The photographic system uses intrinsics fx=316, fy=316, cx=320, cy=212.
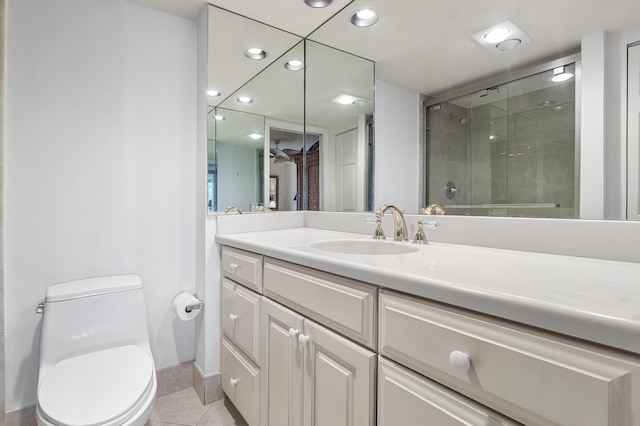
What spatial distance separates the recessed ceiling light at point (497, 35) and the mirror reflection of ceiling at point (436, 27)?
0.03 metres

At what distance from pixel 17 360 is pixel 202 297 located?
0.81 metres

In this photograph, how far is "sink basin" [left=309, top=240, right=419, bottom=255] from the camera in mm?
1310

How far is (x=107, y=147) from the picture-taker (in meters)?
1.62

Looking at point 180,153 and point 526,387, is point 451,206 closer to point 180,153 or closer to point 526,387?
point 526,387

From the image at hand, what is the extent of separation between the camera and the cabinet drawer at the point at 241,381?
1.30 metres

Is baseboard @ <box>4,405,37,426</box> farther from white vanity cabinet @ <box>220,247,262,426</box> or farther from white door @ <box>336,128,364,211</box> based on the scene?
white door @ <box>336,128,364,211</box>

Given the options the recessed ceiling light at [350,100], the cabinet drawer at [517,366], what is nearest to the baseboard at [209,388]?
the cabinet drawer at [517,366]

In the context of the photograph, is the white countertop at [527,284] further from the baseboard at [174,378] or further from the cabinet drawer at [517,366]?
the baseboard at [174,378]

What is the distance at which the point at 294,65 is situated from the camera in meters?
2.12

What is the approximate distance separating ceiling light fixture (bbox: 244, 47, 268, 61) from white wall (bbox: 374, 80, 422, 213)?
0.79 meters

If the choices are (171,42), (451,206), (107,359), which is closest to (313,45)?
(171,42)

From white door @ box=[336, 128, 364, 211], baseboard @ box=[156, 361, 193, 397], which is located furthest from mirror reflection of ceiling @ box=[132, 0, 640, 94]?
baseboard @ box=[156, 361, 193, 397]

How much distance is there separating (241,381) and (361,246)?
81 cm

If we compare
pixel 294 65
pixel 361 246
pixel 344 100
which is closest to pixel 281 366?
pixel 361 246
